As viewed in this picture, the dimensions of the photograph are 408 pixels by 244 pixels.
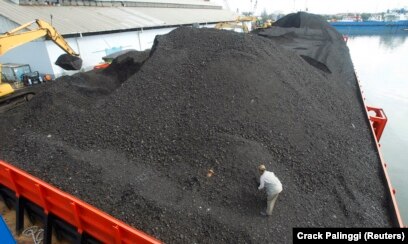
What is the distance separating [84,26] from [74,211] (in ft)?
48.1

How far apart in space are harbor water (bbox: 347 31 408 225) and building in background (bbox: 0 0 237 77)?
1485 centimetres

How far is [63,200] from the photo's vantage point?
394 centimetres

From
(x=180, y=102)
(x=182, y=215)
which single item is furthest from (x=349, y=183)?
(x=180, y=102)

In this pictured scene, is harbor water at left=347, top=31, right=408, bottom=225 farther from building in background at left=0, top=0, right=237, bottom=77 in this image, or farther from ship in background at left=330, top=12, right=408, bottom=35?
ship in background at left=330, top=12, right=408, bottom=35

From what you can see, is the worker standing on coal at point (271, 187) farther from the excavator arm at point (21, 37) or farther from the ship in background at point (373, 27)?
the ship in background at point (373, 27)

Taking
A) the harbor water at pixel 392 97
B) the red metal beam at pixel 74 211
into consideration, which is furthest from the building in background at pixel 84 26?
the harbor water at pixel 392 97

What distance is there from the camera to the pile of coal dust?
4.29 metres

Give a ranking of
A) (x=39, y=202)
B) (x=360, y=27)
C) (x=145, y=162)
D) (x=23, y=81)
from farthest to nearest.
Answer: (x=360, y=27), (x=23, y=81), (x=145, y=162), (x=39, y=202)

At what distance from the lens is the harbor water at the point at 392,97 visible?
7758mm

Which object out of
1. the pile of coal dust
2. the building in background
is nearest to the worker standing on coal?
the pile of coal dust

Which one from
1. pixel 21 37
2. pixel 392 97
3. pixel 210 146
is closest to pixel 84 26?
pixel 21 37

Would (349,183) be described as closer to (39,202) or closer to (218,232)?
(218,232)

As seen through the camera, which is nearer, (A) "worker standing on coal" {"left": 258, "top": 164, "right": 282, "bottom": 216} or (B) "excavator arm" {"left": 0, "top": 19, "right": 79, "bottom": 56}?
(A) "worker standing on coal" {"left": 258, "top": 164, "right": 282, "bottom": 216}

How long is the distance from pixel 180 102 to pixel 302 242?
3.70 metres
